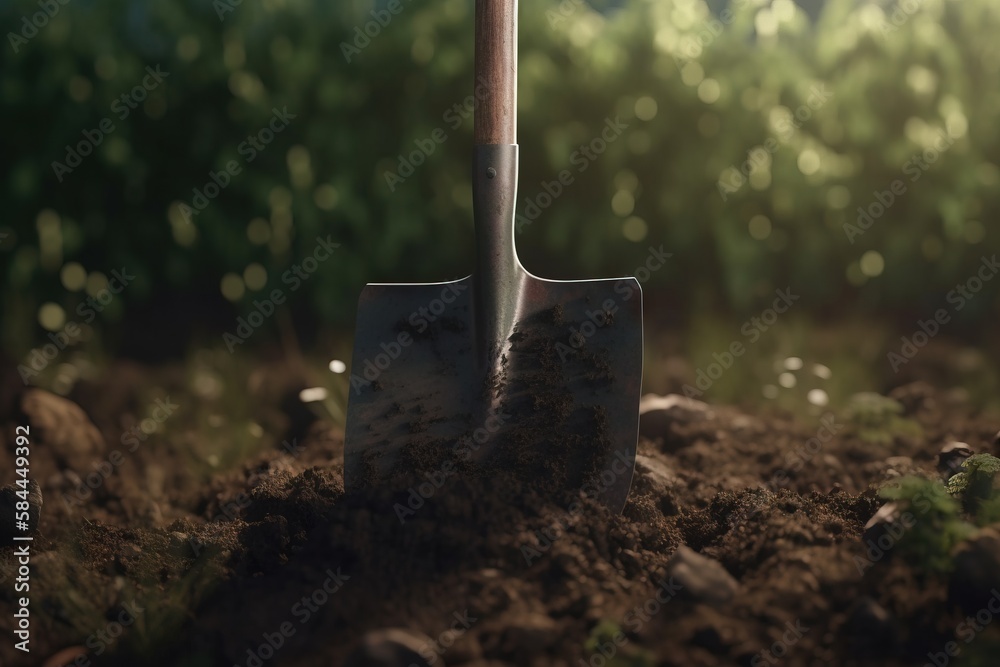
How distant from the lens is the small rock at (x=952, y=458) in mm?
2444

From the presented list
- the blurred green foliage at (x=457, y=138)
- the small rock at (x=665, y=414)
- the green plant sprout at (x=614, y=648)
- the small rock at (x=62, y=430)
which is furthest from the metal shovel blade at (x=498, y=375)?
the blurred green foliage at (x=457, y=138)

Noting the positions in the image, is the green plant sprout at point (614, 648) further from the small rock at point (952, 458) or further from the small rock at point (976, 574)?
the small rock at point (952, 458)

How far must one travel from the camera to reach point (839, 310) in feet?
14.2

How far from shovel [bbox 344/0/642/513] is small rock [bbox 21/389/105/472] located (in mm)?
1368

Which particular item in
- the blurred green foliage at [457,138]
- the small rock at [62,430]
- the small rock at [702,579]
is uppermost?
the blurred green foliage at [457,138]

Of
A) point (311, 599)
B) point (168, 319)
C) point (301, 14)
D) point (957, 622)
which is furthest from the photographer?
point (168, 319)

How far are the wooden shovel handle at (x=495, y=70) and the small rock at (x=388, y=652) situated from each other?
141 cm

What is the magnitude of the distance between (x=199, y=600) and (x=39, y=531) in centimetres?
75

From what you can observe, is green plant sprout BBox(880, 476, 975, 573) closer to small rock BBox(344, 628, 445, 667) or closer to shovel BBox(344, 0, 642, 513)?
shovel BBox(344, 0, 642, 513)

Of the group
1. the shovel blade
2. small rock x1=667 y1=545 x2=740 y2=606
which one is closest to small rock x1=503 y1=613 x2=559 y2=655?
small rock x1=667 y1=545 x2=740 y2=606

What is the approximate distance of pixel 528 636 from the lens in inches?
70.6

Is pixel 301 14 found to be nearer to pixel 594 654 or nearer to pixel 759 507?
pixel 759 507

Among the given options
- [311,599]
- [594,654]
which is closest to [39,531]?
[311,599]

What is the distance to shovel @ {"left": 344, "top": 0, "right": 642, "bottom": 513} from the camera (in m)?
2.38
